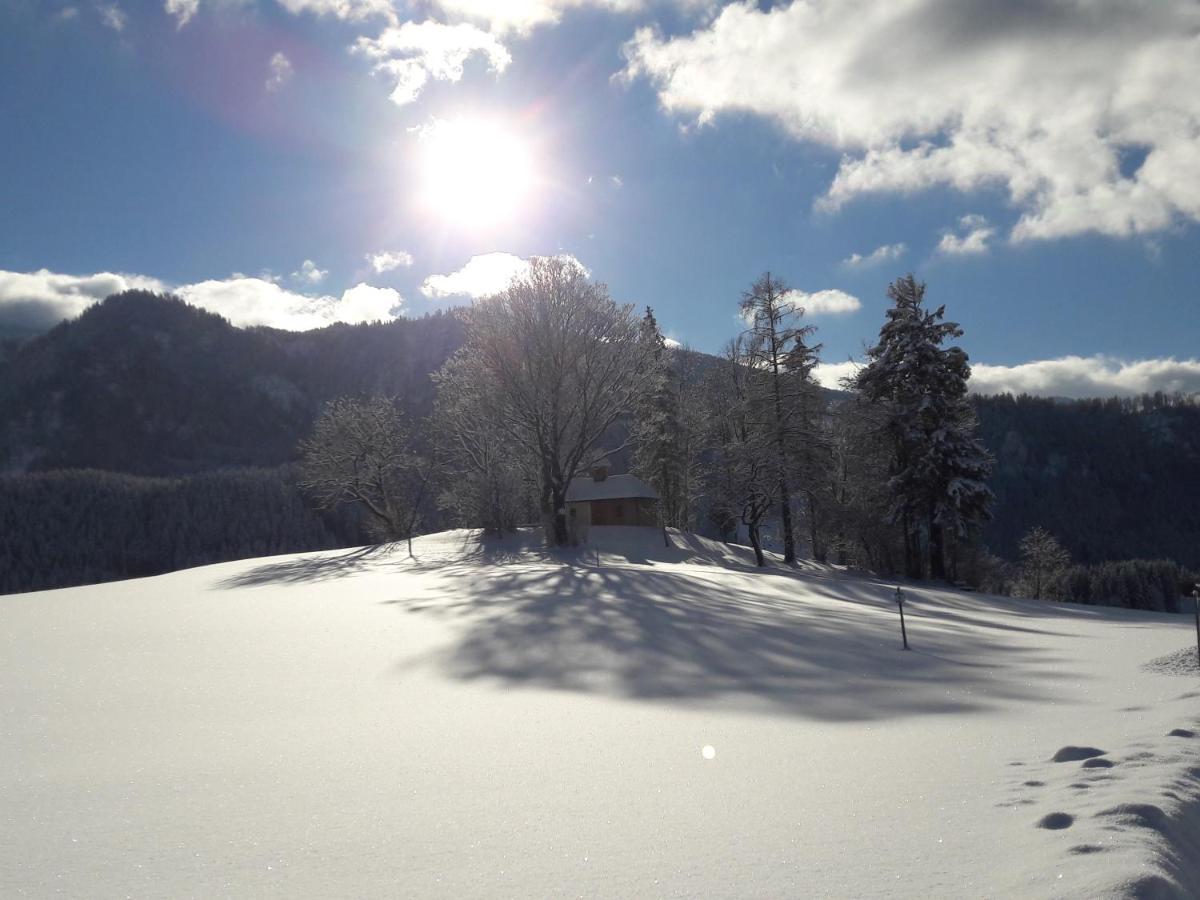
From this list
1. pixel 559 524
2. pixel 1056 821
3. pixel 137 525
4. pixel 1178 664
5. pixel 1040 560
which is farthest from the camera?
pixel 137 525

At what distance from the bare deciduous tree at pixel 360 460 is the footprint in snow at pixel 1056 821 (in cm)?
3525

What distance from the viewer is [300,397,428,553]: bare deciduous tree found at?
124 ft

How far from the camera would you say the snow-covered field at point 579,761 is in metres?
2.94

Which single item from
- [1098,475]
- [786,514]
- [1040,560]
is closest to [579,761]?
[786,514]

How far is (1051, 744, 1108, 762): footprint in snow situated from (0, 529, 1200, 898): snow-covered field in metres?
0.02

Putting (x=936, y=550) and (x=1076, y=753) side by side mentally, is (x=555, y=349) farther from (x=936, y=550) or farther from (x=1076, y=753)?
(x=1076, y=753)

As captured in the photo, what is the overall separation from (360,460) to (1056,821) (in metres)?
38.0

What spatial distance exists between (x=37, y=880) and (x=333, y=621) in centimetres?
893

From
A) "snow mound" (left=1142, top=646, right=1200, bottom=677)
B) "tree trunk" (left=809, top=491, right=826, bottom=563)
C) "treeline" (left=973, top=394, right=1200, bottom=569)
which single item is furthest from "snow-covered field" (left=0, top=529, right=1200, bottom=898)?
"treeline" (left=973, top=394, right=1200, bottom=569)

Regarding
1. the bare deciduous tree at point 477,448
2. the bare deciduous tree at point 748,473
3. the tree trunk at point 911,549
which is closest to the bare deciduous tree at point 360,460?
the bare deciduous tree at point 477,448

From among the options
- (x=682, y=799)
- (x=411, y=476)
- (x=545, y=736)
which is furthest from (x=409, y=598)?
(x=411, y=476)

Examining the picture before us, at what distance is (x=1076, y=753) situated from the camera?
14.3 ft

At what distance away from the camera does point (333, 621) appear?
11.5m

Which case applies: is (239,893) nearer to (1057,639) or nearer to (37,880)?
(37,880)
